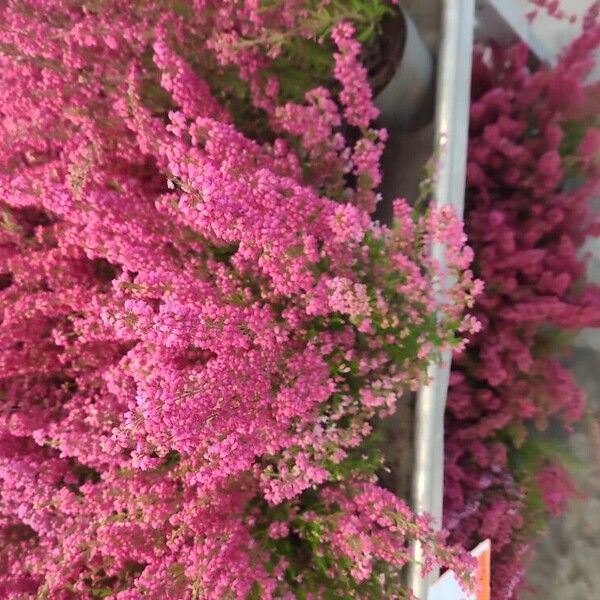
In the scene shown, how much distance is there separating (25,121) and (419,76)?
1.96ft

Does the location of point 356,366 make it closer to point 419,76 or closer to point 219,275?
point 219,275

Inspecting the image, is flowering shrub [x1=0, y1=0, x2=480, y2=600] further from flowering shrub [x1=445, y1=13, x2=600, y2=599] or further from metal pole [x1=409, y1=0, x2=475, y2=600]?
flowering shrub [x1=445, y1=13, x2=600, y2=599]

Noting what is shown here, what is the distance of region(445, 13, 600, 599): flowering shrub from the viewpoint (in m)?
1.07

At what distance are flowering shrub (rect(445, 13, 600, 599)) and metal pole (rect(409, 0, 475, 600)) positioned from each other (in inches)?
5.8

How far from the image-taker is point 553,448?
3.98ft

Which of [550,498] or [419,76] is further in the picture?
[550,498]

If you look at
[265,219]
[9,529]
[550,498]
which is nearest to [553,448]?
[550,498]

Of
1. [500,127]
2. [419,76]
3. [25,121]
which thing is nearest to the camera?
[25,121]

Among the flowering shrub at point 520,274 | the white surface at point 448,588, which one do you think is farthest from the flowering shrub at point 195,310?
the flowering shrub at point 520,274

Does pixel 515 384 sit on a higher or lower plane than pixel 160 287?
higher

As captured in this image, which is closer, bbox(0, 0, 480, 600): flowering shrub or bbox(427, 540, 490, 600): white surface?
bbox(0, 0, 480, 600): flowering shrub

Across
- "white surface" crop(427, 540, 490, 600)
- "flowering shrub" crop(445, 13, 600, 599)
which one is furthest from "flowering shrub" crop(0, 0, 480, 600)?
"flowering shrub" crop(445, 13, 600, 599)

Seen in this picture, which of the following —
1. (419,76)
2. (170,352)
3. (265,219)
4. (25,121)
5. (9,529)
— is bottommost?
(9,529)

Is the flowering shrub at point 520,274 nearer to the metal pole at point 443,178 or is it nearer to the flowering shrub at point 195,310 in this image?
the metal pole at point 443,178
